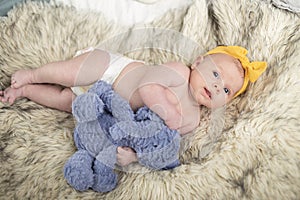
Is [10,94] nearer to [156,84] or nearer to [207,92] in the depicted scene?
[156,84]

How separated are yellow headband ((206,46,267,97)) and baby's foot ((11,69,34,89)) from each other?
1.72 feet

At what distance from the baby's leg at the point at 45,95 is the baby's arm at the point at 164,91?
23 cm

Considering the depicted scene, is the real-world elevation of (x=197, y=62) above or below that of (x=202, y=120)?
above

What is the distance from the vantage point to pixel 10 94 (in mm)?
1389

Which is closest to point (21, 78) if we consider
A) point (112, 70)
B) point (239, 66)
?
point (112, 70)

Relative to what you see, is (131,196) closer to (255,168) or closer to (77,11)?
(255,168)

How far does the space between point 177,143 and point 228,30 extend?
0.42 metres

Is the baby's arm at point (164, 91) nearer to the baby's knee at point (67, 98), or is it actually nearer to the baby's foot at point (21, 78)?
the baby's knee at point (67, 98)

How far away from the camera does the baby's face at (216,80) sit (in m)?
1.33

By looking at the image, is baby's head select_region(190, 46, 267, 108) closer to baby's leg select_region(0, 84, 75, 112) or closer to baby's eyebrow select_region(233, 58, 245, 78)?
baby's eyebrow select_region(233, 58, 245, 78)

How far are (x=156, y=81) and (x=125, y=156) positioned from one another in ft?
0.73

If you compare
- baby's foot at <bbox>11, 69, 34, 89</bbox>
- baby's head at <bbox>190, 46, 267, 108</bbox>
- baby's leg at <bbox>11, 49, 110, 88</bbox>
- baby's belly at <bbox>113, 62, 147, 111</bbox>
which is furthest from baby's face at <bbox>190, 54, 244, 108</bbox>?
baby's foot at <bbox>11, 69, 34, 89</bbox>

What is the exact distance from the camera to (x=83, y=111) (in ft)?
4.00

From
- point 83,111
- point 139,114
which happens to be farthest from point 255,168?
point 83,111
